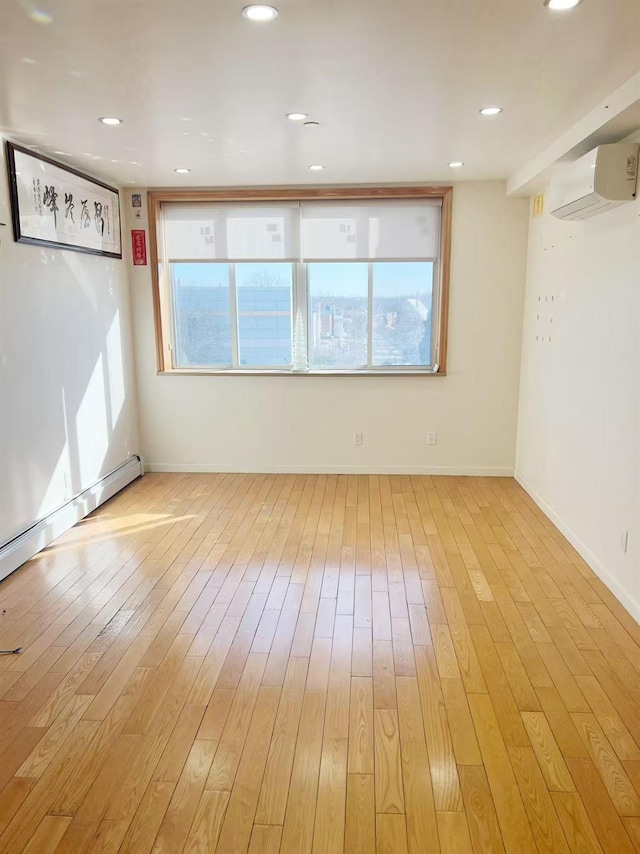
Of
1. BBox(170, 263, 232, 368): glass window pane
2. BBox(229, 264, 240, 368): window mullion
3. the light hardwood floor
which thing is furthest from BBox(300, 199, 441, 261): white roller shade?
the light hardwood floor

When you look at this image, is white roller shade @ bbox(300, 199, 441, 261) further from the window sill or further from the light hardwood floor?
the light hardwood floor

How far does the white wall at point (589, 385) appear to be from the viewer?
3035 millimetres

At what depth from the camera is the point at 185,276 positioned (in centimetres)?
532

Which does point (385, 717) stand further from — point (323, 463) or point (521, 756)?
point (323, 463)

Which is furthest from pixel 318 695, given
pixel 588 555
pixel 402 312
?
pixel 402 312

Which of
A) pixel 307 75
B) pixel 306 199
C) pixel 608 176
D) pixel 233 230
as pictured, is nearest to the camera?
pixel 307 75

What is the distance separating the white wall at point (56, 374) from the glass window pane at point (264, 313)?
1.01 meters

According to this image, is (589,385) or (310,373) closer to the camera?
(589,385)

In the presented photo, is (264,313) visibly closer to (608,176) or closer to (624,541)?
(608,176)

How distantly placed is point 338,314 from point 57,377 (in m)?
2.39

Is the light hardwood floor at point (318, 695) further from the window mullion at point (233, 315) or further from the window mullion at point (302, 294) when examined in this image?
the window mullion at point (302, 294)

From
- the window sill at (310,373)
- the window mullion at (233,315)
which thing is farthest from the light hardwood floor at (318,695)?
the window mullion at (233,315)

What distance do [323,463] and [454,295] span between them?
A: 186 cm

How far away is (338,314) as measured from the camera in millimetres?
5266
